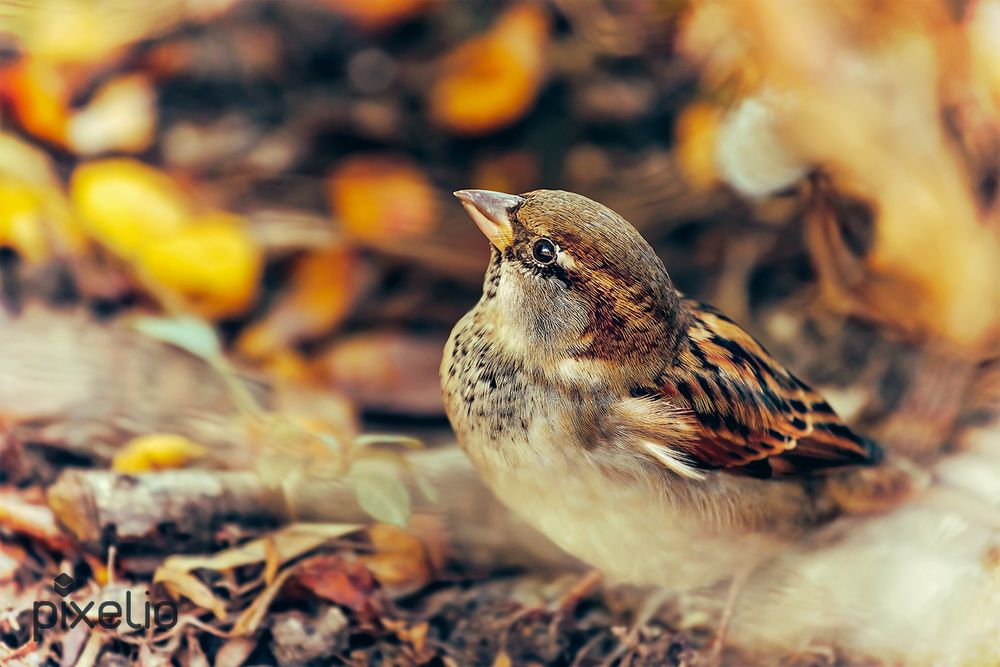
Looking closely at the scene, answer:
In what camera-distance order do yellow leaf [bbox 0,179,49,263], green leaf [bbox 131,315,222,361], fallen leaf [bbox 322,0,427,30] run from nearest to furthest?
1. green leaf [bbox 131,315,222,361]
2. yellow leaf [bbox 0,179,49,263]
3. fallen leaf [bbox 322,0,427,30]

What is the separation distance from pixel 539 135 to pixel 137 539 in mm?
1819

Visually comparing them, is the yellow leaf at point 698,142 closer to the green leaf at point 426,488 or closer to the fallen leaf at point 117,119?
the green leaf at point 426,488

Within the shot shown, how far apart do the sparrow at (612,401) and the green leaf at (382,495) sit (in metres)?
0.21

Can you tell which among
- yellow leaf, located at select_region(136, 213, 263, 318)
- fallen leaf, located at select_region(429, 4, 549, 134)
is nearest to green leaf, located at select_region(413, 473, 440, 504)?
yellow leaf, located at select_region(136, 213, 263, 318)

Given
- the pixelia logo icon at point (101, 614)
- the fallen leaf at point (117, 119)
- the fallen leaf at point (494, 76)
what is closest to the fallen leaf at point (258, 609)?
the pixelia logo icon at point (101, 614)

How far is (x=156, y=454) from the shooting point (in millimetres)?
2279

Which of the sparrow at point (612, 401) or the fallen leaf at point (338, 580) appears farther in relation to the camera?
the fallen leaf at point (338, 580)

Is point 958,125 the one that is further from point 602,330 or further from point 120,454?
point 120,454

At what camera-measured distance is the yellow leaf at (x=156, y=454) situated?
7.40ft

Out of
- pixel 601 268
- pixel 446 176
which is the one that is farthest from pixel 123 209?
pixel 601 268

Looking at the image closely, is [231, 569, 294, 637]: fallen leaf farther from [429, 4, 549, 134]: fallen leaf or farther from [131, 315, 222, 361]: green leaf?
[429, 4, 549, 134]: fallen leaf

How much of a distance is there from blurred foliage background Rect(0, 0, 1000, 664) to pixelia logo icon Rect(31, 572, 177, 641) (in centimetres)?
37

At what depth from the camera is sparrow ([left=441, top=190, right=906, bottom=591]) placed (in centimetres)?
179

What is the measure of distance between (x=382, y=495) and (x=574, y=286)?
628 mm
